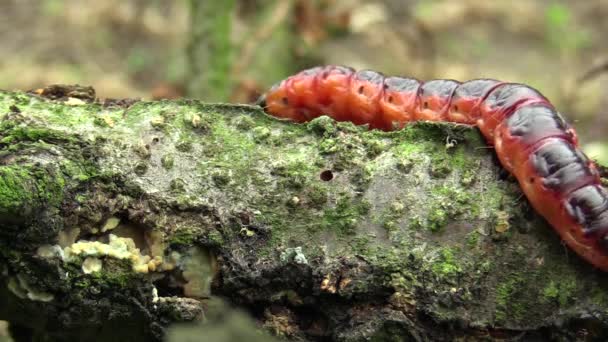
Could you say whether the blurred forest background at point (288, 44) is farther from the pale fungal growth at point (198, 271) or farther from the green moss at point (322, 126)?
the pale fungal growth at point (198, 271)

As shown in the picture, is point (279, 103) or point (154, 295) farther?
point (279, 103)

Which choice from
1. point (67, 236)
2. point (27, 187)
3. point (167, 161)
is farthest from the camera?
point (167, 161)

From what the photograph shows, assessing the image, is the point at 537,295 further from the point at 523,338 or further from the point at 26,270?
the point at 26,270

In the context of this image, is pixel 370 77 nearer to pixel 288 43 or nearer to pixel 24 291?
pixel 24 291

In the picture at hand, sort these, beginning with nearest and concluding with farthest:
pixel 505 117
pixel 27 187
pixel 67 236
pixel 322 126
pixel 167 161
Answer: pixel 27 187 < pixel 67 236 < pixel 167 161 < pixel 322 126 < pixel 505 117

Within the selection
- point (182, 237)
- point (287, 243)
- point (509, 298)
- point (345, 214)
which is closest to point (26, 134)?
point (182, 237)

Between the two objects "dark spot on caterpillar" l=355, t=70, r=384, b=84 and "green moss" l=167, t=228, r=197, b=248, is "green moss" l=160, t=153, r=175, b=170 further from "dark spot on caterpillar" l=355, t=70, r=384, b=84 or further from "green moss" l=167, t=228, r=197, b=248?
"dark spot on caterpillar" l=355, t=70, r=384, b=84

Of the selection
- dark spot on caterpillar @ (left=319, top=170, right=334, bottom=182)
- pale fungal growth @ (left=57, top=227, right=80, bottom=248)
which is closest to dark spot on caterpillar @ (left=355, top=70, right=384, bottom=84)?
dark spot on caterpillar @ (left=319, top=170, right=334, bottom=182)
